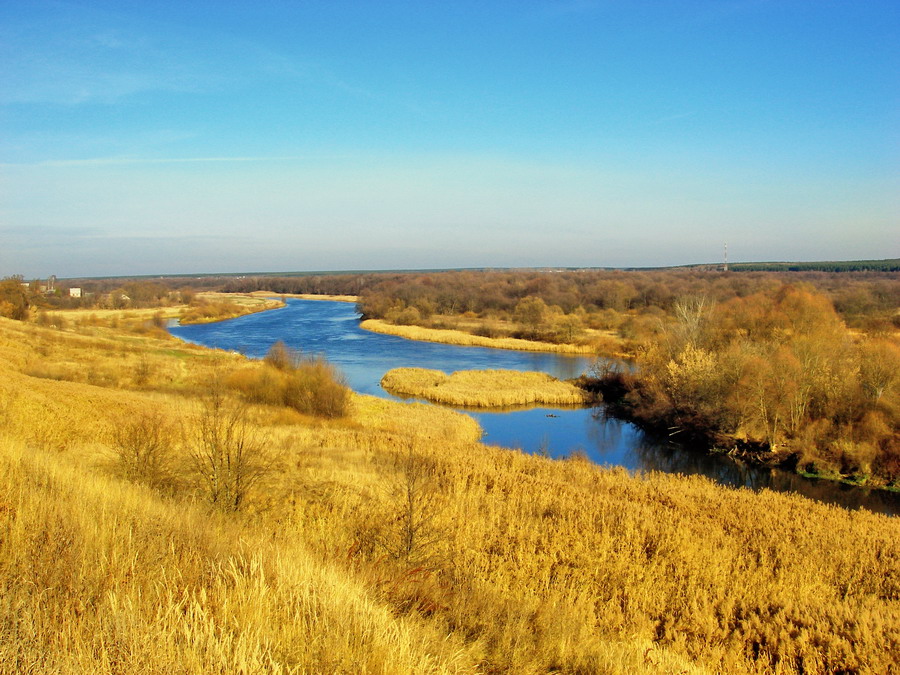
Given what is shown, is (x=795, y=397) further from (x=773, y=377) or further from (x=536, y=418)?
(x=536, y=418)

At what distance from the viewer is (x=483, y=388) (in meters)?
29.3

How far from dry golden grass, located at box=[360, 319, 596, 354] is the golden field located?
31.2 metres

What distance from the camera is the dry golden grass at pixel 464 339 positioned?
44.0 metres

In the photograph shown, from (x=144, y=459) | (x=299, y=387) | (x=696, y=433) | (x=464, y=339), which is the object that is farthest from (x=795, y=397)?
(x=464, y=339)

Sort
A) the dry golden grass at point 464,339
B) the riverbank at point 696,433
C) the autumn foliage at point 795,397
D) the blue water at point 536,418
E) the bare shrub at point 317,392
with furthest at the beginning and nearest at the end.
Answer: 1. the dry golden grass at point 464,339
2. the bare shrub at point 317,392
3. the autumn foliage at point 795,397
4. the riverbank at point 696,433
5. the blue water at point 536,418

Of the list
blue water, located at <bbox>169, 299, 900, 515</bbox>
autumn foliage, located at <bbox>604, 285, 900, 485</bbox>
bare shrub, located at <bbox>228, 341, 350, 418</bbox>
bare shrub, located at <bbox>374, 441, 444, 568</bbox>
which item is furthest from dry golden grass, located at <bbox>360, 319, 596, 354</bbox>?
bare shrub, located at <bbox>374, 441, 444, 568</bbox>

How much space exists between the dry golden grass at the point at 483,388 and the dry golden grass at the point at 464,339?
11.7 metres

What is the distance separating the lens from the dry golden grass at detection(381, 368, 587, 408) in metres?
27.8

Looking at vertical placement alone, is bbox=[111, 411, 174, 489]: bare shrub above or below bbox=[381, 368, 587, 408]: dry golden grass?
above

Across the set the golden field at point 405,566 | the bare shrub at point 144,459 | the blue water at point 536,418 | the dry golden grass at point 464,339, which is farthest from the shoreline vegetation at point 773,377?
the bare shrub at point 144,459

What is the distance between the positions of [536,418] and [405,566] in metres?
21.0

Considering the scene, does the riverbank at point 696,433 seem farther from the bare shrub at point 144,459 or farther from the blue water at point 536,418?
the bare shrub at point 144,459

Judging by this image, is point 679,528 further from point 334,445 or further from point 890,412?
point 890,412

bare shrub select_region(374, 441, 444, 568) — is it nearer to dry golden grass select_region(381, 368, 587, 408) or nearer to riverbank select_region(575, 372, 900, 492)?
riverbank select_region(575, 372, 900, 492)
